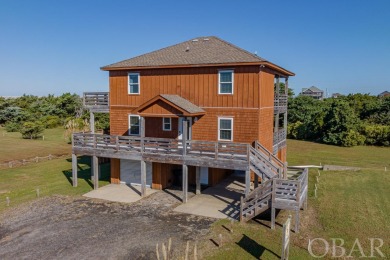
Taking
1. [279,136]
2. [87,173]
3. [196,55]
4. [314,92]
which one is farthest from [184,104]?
[314,92]

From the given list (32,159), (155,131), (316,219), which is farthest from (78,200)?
(32,159)

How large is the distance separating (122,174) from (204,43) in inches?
421

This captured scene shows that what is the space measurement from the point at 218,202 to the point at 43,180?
13693 mm

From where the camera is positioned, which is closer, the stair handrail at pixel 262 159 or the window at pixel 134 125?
the stair handrail at pixel 262 159

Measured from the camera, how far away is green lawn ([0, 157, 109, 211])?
20.1 m

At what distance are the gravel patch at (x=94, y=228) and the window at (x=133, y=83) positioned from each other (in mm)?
7520

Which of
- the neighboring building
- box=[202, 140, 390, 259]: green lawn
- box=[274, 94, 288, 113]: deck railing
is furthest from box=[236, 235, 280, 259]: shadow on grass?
box=[274, 94, 288, 113]: deck railing

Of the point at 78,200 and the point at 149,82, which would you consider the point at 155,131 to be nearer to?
the point at 149,82

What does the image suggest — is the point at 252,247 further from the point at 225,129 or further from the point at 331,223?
the point at 225,129

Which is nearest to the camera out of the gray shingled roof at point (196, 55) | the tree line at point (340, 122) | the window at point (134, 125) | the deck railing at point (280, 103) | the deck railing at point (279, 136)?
the gray shingled roof at point (196, 55)

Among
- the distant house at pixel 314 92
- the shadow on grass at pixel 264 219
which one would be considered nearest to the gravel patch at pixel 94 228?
the shadow on grass at pixel 264 219

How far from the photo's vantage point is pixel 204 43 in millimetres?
22438

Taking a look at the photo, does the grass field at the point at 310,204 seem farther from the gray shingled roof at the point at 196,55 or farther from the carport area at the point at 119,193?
the gray shingled roof at the point at 196,55

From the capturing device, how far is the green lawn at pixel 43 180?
2014 centimetres
